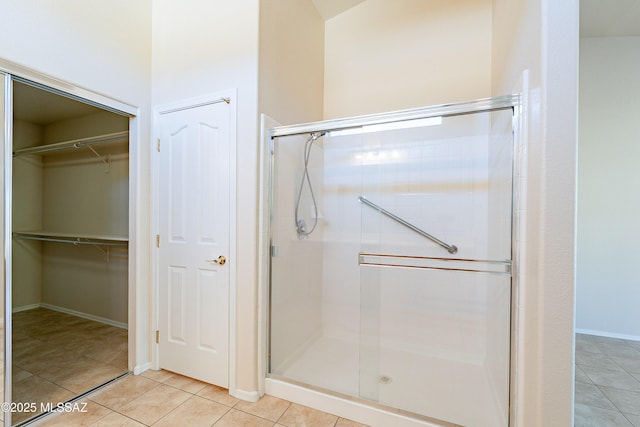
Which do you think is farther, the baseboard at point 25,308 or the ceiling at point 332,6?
the baseboard at point 25,308

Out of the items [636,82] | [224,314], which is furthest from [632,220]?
[224,314]

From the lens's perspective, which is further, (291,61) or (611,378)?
A: (291,61)

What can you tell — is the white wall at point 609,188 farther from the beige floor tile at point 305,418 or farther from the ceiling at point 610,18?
the beige floor tile at point 305,418

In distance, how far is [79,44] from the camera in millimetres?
1700

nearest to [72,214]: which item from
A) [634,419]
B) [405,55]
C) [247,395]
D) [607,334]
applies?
[247,395]

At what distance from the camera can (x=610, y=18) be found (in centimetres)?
240

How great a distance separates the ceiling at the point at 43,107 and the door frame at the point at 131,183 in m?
0.81

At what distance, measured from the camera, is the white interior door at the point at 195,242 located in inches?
74.0

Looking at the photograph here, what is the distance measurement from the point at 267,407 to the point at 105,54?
2704 millimetres

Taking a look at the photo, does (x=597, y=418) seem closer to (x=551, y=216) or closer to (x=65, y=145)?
(x=551, y=216)

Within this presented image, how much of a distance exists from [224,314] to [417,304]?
1.64m

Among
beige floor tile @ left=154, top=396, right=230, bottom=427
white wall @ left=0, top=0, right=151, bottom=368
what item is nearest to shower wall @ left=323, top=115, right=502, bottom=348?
beige floor tile @ left=154, top=396, right=230, bottom=427

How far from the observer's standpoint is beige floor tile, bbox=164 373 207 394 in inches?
73.6

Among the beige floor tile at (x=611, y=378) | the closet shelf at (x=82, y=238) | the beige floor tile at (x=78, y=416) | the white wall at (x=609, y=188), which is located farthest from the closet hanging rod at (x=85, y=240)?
the white wall at (x=609, y=188)
